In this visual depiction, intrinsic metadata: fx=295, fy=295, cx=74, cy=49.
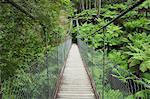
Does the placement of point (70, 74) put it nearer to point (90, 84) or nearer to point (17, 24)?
point (90, 84)

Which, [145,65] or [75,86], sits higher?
[145,65]

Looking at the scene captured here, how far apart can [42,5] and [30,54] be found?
4.26 ft

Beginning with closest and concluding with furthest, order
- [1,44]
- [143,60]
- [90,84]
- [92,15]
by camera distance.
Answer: [1,44]
[90,84]
[143,60]
[92,15]

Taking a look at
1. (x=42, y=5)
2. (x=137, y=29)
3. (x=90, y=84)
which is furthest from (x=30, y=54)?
(x=137, y=29)

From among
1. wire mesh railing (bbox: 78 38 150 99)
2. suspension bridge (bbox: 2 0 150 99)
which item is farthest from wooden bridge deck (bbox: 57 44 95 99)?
wire mesh railing (bbox: 78 38 150 99)

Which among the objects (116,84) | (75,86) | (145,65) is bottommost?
(75,86)

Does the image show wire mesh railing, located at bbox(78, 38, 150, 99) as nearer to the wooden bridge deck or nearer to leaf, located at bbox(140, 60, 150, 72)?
the wooden bridge deck

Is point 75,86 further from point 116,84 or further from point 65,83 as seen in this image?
point 116,84

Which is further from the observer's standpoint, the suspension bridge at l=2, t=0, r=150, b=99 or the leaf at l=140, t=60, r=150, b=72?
the leaf at l=140, t=60, r=150, b=72

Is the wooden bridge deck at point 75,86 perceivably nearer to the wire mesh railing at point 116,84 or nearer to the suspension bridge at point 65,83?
the suspension bridge at point 65,83

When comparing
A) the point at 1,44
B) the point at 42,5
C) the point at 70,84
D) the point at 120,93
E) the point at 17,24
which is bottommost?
the point at 70,84

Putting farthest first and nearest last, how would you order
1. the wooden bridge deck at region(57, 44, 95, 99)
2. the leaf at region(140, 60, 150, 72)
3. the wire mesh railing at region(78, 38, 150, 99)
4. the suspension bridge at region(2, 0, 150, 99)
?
the leaf at region(140, 60, 150, 72), the wooden bridge deck at region(57, 44, 95, 99), the wire mesh railing at region(78, 38, 150, 99), the suspension bridge at region(2, 0, 150, 99)

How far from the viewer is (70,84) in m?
7.95

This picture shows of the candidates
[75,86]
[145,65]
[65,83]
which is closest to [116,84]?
[75,86]
